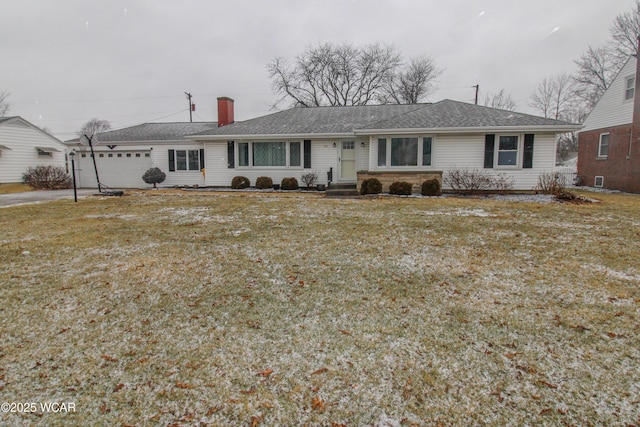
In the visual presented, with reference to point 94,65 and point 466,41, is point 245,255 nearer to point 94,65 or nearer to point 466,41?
point 466,41

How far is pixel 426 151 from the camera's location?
45.0 ft

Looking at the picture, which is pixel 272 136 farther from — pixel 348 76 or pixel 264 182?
pixel 348 76

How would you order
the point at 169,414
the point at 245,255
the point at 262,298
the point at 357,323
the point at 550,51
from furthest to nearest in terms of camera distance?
the point at 550,51 < the point at 245,255 < the point at 262,298 < the point at 357,323 < the point at 169,414

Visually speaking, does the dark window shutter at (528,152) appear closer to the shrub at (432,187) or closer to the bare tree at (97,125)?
the shrub at (432,187)

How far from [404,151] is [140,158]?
13.7 metres

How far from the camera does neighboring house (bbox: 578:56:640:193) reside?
590 inches


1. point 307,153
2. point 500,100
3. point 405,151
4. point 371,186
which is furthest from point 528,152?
point 500,100

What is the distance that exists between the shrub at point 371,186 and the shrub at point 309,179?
2893 millimetres

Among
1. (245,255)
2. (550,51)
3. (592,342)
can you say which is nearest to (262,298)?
(245,255)

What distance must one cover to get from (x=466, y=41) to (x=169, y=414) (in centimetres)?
3049

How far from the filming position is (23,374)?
2.30 meters

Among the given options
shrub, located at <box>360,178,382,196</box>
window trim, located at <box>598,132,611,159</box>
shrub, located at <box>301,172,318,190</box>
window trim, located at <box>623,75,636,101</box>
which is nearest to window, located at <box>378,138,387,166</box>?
shrub, located at <box>360,178,382,196</box>

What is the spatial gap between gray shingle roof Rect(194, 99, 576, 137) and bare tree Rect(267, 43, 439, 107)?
45.5 ft

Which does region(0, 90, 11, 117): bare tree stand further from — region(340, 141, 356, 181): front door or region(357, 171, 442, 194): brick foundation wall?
region(357, 171, 442, 194): brick foundation wall
